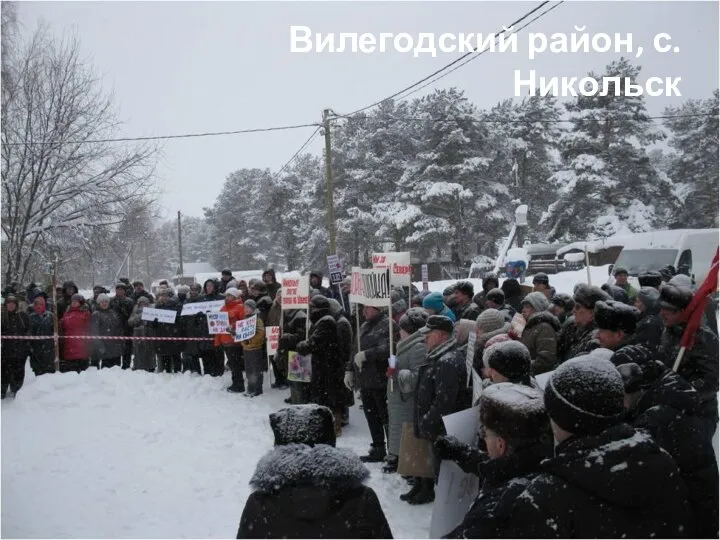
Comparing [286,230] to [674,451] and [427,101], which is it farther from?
[674,451]

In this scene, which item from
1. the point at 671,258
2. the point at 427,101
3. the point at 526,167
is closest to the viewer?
the point at 671,258

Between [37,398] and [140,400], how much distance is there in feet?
5.29

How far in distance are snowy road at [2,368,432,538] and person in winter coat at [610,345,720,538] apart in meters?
2.76

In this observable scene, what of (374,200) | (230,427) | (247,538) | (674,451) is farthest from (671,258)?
(374,200)

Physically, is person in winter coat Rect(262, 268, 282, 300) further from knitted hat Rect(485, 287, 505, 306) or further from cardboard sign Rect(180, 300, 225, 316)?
knitted hat Rect(485, 287, 505, 306)

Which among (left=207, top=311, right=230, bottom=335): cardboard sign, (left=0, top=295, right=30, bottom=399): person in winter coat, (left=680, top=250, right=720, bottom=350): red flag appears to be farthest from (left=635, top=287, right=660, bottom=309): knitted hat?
(left=0, top=295, right=30, bottom=399): person in winter coat

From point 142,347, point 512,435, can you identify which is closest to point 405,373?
point 512,435

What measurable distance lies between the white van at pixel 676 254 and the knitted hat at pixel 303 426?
1590 centimetres

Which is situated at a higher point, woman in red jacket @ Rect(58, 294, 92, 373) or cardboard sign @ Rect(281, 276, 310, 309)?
cardboard sign @ Rect(281, 276, 310, 309)

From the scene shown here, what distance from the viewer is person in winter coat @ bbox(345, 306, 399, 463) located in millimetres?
7195

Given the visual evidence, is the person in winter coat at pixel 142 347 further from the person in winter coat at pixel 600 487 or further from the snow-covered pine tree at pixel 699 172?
the snow-covered pine tree at pixel 699 172

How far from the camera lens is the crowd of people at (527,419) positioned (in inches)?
86.2

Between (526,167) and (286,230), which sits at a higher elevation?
(526,167)

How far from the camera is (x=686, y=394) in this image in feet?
10.1
